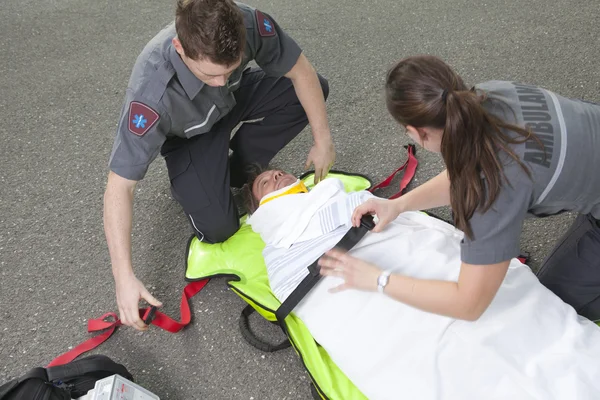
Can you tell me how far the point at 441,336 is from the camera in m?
1.34

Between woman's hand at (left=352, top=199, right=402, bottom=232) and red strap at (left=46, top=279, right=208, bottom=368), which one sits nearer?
woman's hand at (left=352, top=199, right=402, bottom=232)

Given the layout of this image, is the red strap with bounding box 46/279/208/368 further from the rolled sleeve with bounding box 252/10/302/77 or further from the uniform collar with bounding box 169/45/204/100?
the rolled sleeve with bounding box 252/10/302/77

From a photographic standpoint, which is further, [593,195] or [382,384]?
[382,384]

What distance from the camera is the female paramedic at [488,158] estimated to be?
1.04 m

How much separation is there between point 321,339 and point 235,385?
34 centimetres

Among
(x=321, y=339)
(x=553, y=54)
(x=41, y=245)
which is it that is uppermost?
(x=553, y=54)

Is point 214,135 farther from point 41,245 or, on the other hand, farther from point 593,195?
point 593,195

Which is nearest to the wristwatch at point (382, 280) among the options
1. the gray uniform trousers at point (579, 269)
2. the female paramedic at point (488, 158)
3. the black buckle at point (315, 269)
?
the female paramedic at point (488, 158)

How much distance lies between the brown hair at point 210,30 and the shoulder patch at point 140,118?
24 cm

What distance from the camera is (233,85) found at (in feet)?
6.23

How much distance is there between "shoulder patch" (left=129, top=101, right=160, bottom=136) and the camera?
61.1 inches

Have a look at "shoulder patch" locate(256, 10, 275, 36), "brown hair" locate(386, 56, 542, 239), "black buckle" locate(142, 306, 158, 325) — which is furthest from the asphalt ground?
"brown hair" locate(386, 56, 542, 239)

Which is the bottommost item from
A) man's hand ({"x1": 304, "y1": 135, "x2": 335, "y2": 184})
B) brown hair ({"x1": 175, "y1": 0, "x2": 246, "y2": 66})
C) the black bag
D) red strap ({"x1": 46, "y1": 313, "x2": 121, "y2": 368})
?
red strap ({"x1": 46, "y1": 313, "x2": 121, "y2": 368})

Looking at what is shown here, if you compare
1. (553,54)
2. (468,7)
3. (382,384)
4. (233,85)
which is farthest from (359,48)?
(382,384)
